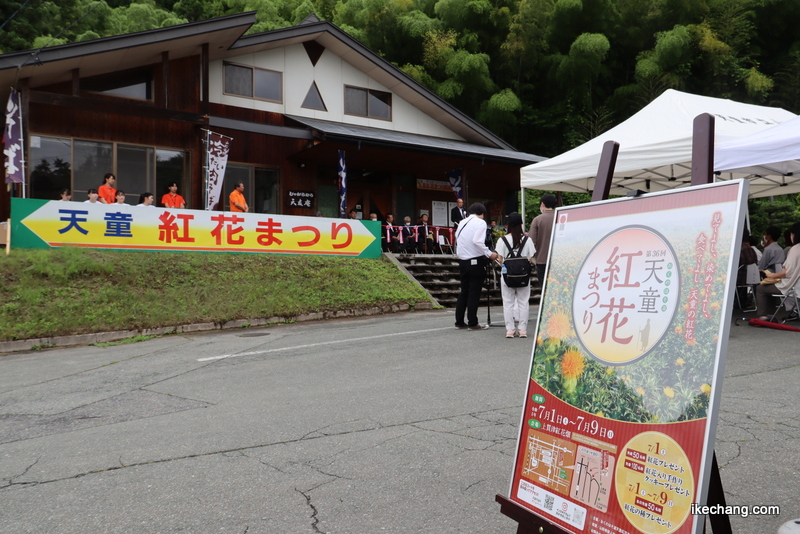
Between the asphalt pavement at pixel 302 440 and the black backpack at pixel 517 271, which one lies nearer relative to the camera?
the asphalt pavement at pixel 302 440

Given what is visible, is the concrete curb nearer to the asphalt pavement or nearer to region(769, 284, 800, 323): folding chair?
the asphalt pavement

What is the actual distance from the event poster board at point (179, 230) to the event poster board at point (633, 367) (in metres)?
10.2

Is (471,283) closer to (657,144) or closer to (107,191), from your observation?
(657,144)

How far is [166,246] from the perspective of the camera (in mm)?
11258

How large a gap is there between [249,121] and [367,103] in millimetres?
4308

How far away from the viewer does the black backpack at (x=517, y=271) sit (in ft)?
25.2

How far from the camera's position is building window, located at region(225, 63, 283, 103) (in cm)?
1669

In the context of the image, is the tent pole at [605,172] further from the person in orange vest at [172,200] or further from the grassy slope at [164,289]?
the person in orange vest at [172,200]

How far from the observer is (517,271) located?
303 inches

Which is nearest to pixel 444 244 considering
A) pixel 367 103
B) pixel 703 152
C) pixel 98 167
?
pixel 367 103

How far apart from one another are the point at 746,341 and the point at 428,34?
20583 millimetres

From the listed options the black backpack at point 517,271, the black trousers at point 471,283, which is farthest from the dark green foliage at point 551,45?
the black backpack at point 517,271

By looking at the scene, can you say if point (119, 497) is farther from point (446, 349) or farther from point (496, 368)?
point (446, 349)

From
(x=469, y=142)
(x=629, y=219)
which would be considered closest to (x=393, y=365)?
Answer: (x=629, y=219)
